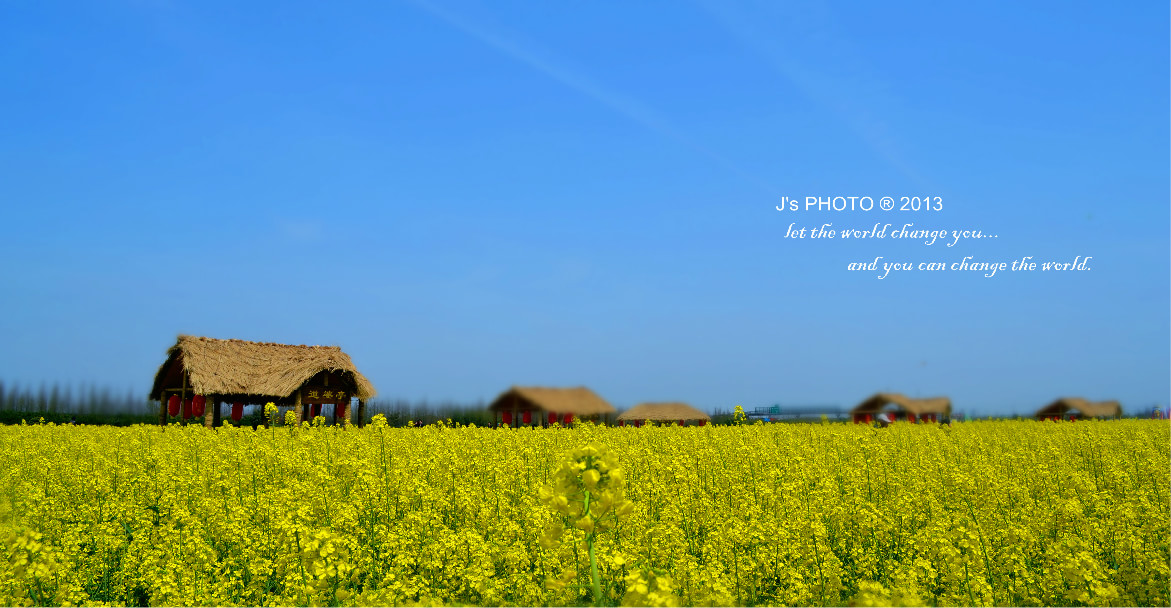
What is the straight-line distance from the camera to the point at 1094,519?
27.5ft

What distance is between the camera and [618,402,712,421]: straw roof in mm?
45728

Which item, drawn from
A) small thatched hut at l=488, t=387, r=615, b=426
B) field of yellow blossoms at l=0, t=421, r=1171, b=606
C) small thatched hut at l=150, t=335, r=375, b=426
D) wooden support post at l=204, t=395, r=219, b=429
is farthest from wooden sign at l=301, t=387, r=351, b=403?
field of yellow blossoms at l=0, t=421, r=1171, b=606

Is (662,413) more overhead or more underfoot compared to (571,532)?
more overhead

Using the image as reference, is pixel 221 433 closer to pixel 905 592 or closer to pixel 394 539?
pixel 394 539

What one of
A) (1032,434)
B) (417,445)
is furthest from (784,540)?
(1032,434)

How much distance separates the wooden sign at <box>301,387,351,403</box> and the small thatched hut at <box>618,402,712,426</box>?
2081cm

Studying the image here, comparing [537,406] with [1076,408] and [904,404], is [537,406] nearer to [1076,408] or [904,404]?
[904,404]

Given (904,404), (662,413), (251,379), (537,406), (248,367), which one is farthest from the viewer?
(662,413)

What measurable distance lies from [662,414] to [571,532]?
4189 centimetres

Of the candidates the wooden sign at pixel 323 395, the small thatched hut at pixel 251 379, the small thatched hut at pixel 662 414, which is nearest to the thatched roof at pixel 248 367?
the small thatched hut at pixel 251 379

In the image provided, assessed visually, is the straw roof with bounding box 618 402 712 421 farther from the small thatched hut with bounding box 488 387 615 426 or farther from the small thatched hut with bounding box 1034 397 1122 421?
the small thatched hut with bounding box 1034 397 1122 421

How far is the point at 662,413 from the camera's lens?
46.8 m

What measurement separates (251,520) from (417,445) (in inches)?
246

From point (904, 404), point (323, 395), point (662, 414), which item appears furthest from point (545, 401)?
point (904, 404)
